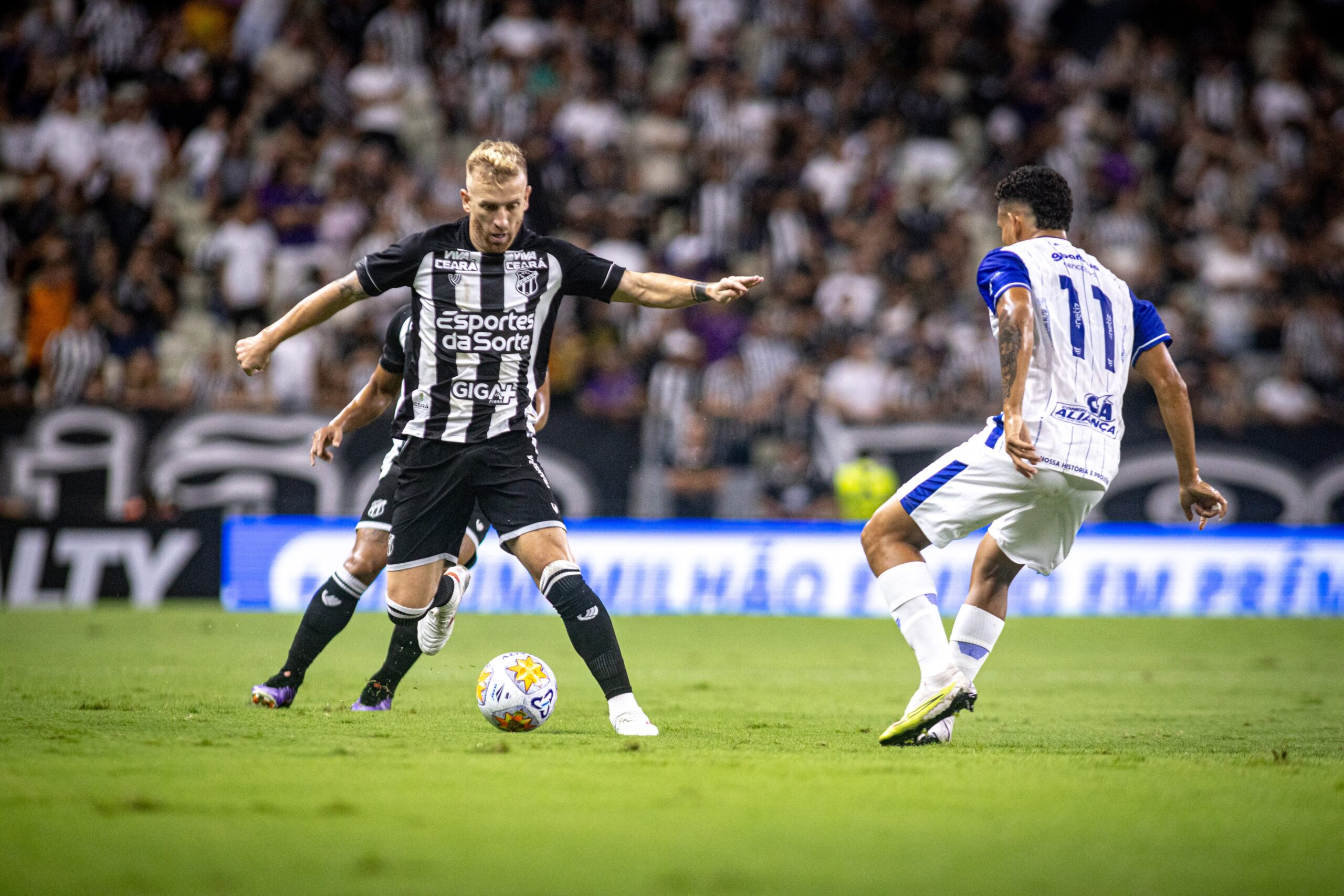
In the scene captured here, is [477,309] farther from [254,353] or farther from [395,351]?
[254,353]

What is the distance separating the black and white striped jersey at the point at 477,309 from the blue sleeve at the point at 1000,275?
1531 millimetres

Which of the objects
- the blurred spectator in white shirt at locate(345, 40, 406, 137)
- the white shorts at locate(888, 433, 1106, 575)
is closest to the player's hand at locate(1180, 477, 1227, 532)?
the white shorts at locate(888, 433, 1106, 575)

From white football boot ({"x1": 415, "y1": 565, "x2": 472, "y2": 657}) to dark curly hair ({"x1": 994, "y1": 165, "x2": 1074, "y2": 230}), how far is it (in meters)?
3.06

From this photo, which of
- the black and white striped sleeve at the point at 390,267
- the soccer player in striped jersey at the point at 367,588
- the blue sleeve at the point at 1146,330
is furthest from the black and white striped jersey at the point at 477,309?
the blue sleeve at the point at 1146,330

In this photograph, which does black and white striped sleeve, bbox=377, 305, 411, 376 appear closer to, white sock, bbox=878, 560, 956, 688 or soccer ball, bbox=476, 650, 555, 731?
soccer ball, bbox=476, 650, 555, 731

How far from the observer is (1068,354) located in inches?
234

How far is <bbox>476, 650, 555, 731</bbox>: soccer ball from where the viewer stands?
6215 mm

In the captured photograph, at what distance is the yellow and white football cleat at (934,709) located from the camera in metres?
5.81

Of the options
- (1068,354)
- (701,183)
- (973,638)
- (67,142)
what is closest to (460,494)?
(973,638)

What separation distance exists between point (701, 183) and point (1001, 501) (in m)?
12.3

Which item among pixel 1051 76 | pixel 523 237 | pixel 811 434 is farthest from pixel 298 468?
pixel 1051 76

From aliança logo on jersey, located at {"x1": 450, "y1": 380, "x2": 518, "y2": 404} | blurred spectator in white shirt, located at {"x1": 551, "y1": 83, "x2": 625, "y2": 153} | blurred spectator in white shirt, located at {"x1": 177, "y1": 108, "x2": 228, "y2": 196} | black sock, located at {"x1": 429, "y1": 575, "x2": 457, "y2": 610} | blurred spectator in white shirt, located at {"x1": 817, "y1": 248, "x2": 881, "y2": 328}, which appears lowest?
black sock, located at {"x1": 429, "y1": 575, "x2": 457, "y2": 610}

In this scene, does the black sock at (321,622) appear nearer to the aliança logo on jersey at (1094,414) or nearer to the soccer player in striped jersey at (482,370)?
the soccer player in striped jersey at (482,370)

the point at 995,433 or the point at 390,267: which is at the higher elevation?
the point at 390,267
